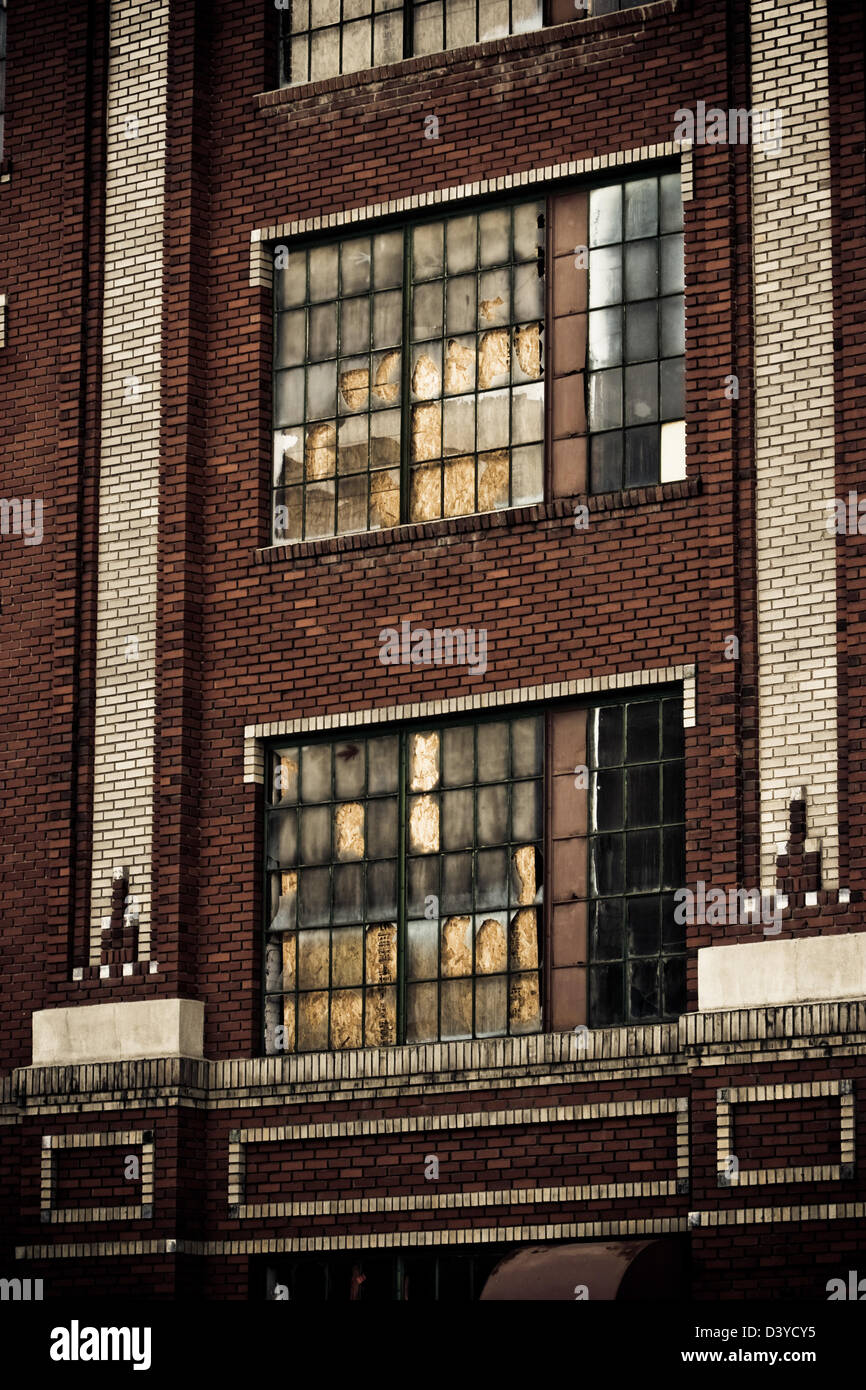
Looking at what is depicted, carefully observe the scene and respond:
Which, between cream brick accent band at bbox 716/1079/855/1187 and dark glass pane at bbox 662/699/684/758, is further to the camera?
dark glass pane at bbox 662/699/684/758

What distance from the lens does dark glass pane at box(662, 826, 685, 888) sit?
18.5 m

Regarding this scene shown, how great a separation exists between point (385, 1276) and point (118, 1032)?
2.73m

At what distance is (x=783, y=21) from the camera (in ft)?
62.8

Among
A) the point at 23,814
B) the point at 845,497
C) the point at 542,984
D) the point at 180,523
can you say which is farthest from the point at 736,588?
the point at 23,814

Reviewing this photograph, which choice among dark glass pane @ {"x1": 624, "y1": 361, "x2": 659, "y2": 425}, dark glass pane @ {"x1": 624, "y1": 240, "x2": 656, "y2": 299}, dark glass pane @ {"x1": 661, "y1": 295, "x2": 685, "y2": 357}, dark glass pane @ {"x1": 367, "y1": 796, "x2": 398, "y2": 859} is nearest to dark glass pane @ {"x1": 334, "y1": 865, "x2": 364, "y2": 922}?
dark glass pane @ {"x1": 367, "y1": 796, "x2": 398, "y2": 859}

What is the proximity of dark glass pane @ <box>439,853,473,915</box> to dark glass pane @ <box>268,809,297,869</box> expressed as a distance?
1236 mm

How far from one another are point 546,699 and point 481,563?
120 centimetres

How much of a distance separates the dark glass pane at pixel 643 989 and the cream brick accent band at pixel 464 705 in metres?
1.68

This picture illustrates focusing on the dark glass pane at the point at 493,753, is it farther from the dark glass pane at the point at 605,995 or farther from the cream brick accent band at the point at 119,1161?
the cream brick accent band at the point at 119,1161

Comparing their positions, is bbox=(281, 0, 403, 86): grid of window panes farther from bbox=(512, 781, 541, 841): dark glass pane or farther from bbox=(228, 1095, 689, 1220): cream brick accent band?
bbox=(228, 1095, 689, 1220): cream brick accent band

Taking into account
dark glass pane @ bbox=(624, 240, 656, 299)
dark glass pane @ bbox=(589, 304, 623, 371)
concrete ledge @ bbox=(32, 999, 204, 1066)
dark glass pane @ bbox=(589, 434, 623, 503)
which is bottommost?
concrete ledge @ bbox=(32, 999, 204, 1066)

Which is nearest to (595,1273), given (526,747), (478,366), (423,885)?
(423,885)

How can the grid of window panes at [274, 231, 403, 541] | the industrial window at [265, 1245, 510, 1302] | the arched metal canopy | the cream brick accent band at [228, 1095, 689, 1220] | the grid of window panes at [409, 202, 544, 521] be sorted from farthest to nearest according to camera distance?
the grid of window panes at [274, 231, 403, 541] → the grid of window panes at [409, 202, 544, 521] → the industrial window at [265, 1245, 510, 1302] → the cream brick accent band at [228, 1095, 689, 1220] → the arched metal canopy
